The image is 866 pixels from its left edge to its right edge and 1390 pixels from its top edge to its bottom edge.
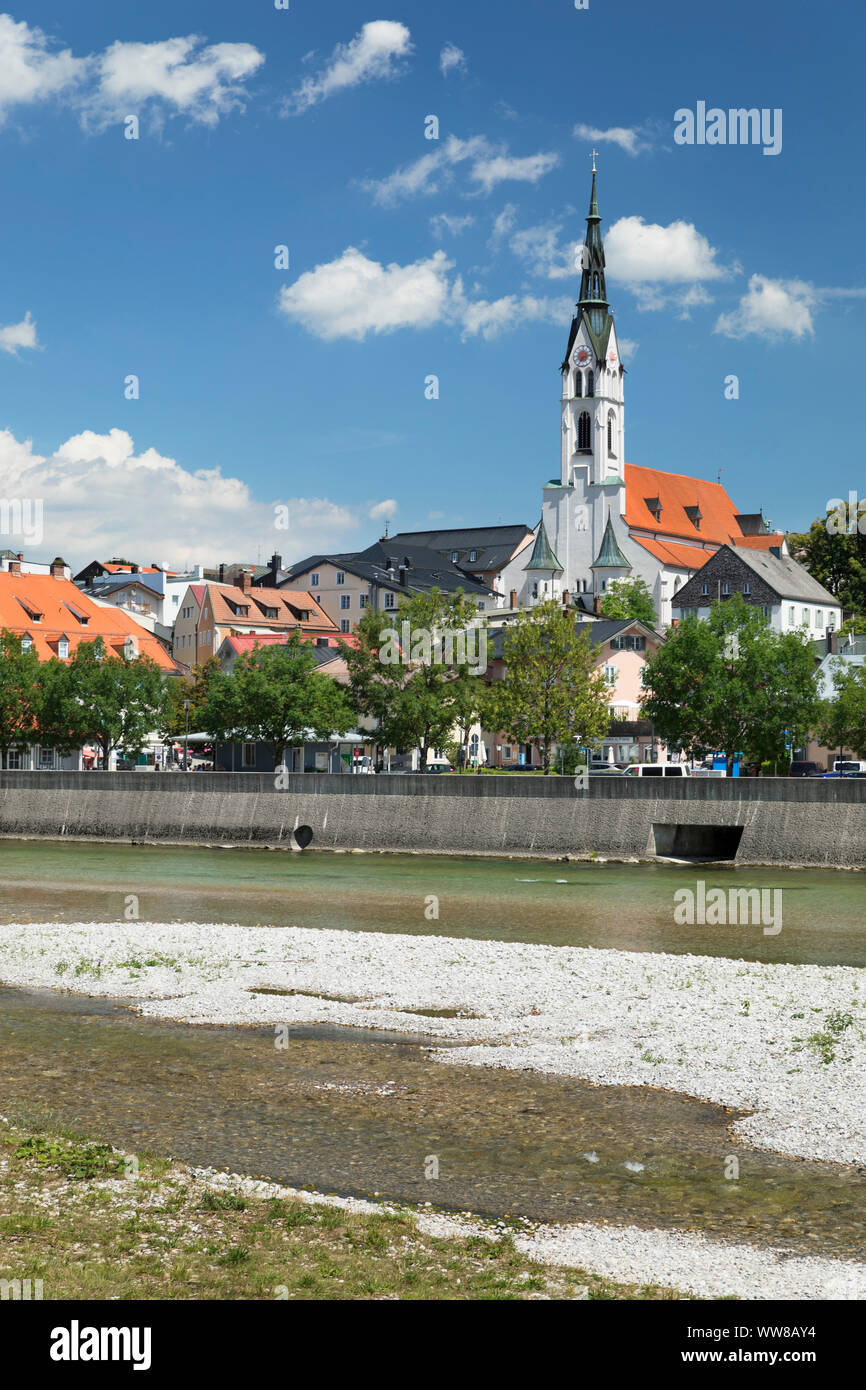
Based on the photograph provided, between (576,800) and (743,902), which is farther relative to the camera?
(576,800)

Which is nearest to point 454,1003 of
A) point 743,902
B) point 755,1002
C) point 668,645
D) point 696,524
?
point 755,1002

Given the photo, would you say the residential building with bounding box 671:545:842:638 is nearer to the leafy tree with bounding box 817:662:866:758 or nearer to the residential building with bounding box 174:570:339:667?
the residential building with bounding box 174:570:339:667

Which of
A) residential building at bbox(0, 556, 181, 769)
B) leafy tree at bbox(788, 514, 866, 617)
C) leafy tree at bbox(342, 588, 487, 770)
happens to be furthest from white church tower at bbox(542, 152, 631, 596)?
leafy tree at bbox(342, 588, 487, 770)

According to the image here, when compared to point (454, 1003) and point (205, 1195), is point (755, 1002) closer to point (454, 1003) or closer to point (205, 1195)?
point (454, 1003)

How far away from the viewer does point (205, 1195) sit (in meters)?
11.6

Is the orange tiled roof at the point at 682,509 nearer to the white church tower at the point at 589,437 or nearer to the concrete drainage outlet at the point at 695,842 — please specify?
the white church tower at the point at 589,437

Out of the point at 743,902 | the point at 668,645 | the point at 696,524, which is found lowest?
the point at 743,902

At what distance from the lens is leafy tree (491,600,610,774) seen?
247ft

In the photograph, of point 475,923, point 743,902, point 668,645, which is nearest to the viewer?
point 475,923

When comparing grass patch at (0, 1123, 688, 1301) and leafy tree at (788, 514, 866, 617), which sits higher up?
leafy tree at (788, 514, 866, 617)

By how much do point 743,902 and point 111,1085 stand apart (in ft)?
84.9

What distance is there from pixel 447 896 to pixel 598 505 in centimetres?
13121

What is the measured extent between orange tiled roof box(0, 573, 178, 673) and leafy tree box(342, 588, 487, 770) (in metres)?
34.6

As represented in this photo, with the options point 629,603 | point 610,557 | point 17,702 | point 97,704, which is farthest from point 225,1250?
point 610,557
